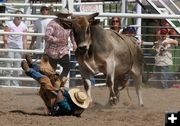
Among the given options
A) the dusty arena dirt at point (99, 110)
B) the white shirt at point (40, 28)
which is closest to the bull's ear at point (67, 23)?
A: the dusty arena dirt at point (99, 110)

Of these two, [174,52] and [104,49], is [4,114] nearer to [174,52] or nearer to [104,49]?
[104,49]

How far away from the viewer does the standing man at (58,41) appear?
31.8ft

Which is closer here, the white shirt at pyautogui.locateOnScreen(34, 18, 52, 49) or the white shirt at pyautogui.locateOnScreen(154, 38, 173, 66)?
the white shirt at pyautogui.locateOnScreen(34, 18, 52, 49)

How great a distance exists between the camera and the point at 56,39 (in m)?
9.77

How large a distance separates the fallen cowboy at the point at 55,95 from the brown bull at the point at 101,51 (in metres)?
1.38

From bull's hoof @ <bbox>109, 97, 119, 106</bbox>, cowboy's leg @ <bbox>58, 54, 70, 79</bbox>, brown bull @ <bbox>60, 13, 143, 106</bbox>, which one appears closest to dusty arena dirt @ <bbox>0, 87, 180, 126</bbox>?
bull's hoof @ <bbox>109, 97, 119, 106</bbox>

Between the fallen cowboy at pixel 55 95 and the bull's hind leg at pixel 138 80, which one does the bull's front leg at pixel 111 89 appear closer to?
the bull's hind leg at pixel 138 80

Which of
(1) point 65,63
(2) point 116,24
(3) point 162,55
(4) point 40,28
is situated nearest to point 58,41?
(1) point 65,63

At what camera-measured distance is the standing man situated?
9703 mm

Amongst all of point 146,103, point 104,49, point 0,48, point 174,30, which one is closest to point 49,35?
point 104,49

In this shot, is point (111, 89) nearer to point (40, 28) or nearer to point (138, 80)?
point (138, 80)

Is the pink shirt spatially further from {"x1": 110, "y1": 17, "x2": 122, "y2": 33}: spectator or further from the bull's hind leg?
{"x1": 110, "y1": 17, "x2": 122, "y2": 33}: spectator

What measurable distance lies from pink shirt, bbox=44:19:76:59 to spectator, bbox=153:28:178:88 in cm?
288

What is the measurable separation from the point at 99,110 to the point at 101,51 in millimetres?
976
